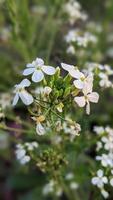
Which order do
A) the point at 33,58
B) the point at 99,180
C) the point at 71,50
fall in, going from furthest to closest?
the point at 33,58 < the point at 71,50 < the point at 99,180

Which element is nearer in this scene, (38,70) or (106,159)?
(38,70)

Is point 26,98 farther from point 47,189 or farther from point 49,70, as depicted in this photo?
point 47,189

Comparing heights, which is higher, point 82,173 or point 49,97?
point 82,173

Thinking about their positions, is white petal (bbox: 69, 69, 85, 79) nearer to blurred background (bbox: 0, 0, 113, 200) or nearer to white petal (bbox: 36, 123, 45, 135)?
white petal (bbox: 36, 123, 45, 135)

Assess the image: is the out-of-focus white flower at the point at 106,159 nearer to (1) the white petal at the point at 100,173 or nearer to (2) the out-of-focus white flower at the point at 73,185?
(1) the white petal at the point at 100,173


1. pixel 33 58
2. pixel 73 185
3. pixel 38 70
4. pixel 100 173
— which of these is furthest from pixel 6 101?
pixel 38 70

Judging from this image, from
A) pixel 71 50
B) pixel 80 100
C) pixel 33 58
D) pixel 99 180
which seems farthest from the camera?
pixel 33 58

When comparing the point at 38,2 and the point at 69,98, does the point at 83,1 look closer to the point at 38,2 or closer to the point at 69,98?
the point at 38,2

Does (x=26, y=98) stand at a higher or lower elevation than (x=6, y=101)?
→ lower

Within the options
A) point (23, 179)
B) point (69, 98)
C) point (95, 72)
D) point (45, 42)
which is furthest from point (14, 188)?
point (69, 98)
